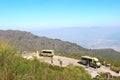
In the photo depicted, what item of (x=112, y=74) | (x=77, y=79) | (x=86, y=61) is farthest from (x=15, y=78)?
(x=86, y=61)

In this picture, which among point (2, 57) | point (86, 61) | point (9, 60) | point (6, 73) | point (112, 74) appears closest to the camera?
point (6, 73)

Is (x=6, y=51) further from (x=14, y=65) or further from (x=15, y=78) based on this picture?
(x=15, y=78)

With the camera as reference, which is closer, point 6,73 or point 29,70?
point 6,73

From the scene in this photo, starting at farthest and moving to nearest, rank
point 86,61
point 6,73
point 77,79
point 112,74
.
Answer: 1. point 86,61
2. point 112,74
3. point 77,79
4. point 6,73

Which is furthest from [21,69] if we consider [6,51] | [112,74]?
[112,74]

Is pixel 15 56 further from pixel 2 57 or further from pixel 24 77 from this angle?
pixel 24 77

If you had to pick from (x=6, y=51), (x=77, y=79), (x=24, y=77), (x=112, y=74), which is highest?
(x=6, y=51)

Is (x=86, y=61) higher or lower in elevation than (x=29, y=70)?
lower

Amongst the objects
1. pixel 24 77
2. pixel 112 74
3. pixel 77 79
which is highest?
pixel 24 77

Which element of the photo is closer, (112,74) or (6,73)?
(6,73)
